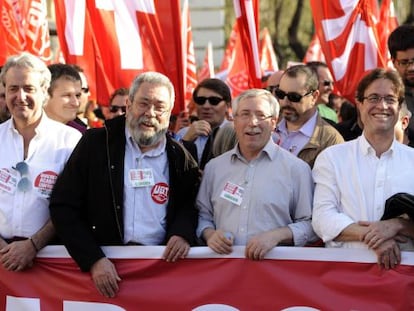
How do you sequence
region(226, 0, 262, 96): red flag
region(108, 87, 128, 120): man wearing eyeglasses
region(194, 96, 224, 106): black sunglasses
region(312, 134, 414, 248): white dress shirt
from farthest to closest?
region(108, 87, 128, 120): man wearing eyeglasses < region(226, 0, 262, 96): red flag < region(194, 96, 224, 106): black sunglasses < region(312, 134, 414, 248): white dress shirt

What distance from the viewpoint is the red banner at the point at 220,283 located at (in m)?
4.78

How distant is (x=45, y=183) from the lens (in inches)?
207

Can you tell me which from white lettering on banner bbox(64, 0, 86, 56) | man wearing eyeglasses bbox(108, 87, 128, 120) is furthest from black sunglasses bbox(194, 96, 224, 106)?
white lettering on banner bbox(64, 0, 86, 56)

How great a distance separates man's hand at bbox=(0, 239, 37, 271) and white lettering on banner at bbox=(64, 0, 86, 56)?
3043 mm

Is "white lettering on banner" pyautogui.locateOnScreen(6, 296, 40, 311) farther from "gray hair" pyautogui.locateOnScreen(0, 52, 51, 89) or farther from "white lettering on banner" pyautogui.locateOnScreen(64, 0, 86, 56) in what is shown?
"white lettering on banner" pyautogui.locateOnScreen(64, 0, 86, 56)

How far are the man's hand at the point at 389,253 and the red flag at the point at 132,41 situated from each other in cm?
243

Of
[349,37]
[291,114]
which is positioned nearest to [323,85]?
[349,37]

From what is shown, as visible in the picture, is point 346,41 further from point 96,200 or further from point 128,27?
point 96,200

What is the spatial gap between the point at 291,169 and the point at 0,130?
1857mm

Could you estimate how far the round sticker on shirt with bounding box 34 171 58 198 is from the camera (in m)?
5.23

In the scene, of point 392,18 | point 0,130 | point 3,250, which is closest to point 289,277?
point 3,250

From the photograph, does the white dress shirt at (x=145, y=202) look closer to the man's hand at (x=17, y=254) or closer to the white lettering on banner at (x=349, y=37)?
the man's hand at (x=17, y=254)

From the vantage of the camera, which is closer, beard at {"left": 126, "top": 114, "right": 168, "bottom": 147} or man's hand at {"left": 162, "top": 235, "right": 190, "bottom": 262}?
man's hand at {"left": 162, "top": 235, "right": 190, "bottom": 262}

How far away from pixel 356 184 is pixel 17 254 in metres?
2.05
